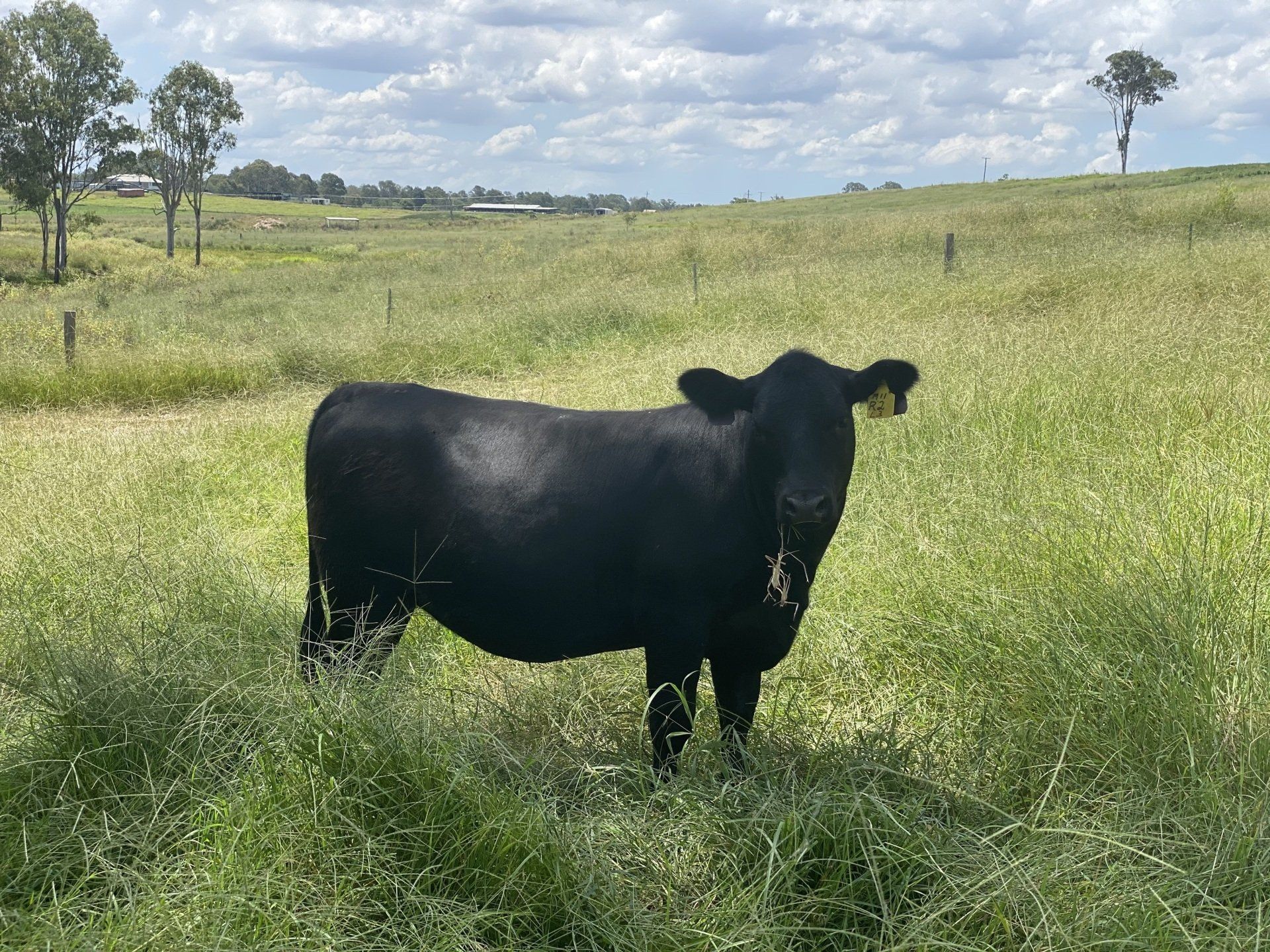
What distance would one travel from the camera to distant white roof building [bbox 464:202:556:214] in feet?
445

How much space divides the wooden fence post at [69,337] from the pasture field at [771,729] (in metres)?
6.01

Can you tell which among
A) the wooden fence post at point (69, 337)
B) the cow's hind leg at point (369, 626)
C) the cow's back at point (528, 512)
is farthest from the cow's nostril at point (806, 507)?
the wooden fence post at point (69, 337)

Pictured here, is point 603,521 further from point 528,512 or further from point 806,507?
point 806,507

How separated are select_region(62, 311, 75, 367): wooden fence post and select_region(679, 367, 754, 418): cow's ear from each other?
12.9m

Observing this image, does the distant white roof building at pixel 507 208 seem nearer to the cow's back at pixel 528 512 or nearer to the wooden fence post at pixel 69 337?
the wooden fence post at pixel 69 337

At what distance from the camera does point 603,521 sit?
3.69m

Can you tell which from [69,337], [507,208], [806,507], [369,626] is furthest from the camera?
[507,208]

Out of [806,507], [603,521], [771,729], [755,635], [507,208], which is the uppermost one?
[507,208]

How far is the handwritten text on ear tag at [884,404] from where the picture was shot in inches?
149

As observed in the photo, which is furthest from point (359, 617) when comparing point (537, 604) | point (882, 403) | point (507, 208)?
point (507, 208)

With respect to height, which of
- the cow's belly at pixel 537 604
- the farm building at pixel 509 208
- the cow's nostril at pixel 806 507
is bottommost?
the cow's belly at pixel 537 604

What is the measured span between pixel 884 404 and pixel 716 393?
2.12ft

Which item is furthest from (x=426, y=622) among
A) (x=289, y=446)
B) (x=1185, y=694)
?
(x=289, y=446)

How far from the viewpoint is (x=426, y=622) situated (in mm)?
5129
